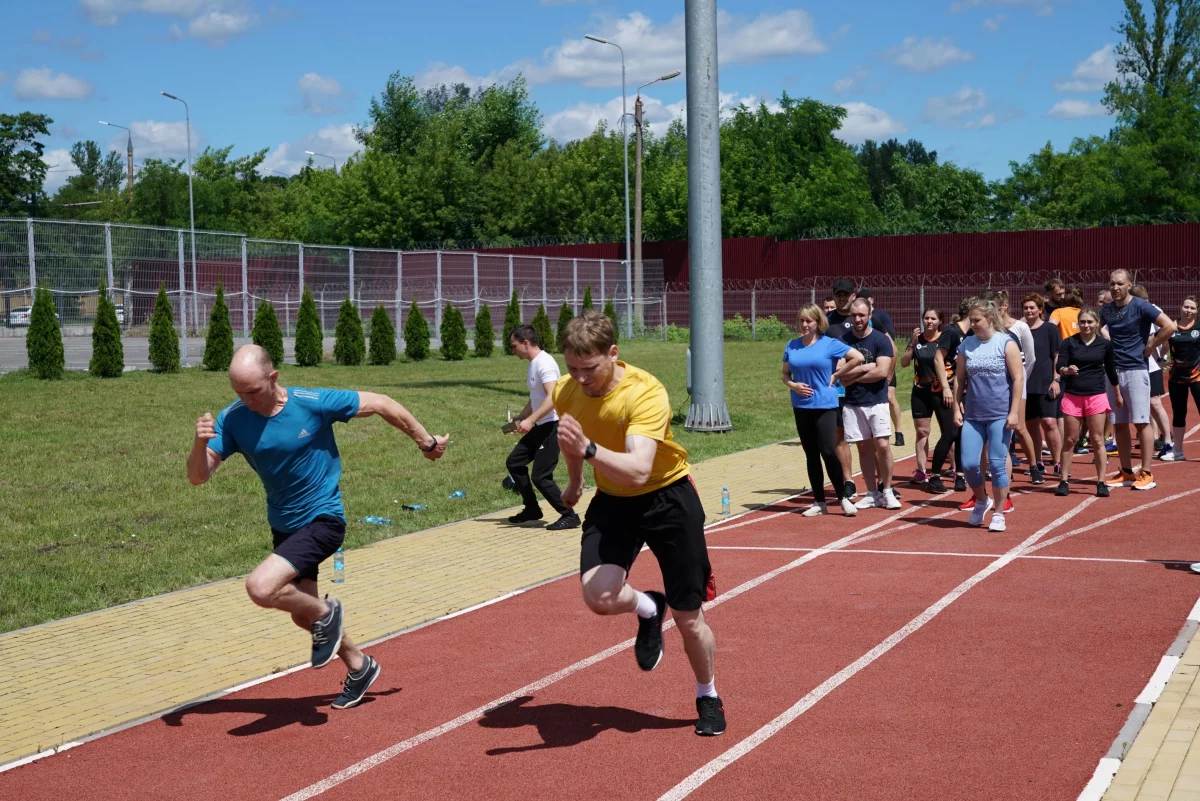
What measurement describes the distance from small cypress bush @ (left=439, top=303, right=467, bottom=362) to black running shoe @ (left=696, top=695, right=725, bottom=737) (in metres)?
28.4

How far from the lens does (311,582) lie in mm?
6543

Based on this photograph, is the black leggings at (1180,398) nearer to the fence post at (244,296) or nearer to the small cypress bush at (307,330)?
the small cypress bush at (307,330)

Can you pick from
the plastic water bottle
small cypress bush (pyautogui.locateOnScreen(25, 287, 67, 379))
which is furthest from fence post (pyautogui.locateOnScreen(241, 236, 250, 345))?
the plastic water bottle

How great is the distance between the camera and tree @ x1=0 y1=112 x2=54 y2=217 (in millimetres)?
72456

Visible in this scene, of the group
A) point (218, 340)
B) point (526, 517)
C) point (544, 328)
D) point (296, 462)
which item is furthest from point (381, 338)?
point (296, 462)

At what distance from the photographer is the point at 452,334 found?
1341 inches

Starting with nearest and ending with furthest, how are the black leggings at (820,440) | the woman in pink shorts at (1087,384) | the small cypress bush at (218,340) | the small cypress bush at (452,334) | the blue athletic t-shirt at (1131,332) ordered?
the black leggings at (820,440) < the woman in pink shorts at (1087,384) < the blue athletic t-shirt at (1131,332) < the small cypress bush at (218,340) < the small cypress bush at (452,334)

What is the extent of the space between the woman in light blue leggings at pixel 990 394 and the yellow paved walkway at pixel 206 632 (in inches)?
145

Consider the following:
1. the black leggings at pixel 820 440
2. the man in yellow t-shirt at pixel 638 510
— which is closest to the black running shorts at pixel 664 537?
the man in yellow t-shirt at pixel 638 510

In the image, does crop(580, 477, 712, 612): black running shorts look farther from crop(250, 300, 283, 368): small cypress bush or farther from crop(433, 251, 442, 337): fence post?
crop(433, 251, 442, 337): fence post

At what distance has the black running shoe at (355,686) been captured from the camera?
21.8ft

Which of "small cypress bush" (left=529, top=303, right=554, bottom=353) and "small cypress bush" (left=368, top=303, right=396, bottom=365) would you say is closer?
"small cypress bush" (left=368, top=303, right=396, bottom=365)

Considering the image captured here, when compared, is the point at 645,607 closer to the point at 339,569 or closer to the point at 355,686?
the point at 355,686

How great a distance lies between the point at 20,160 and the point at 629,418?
253ft
